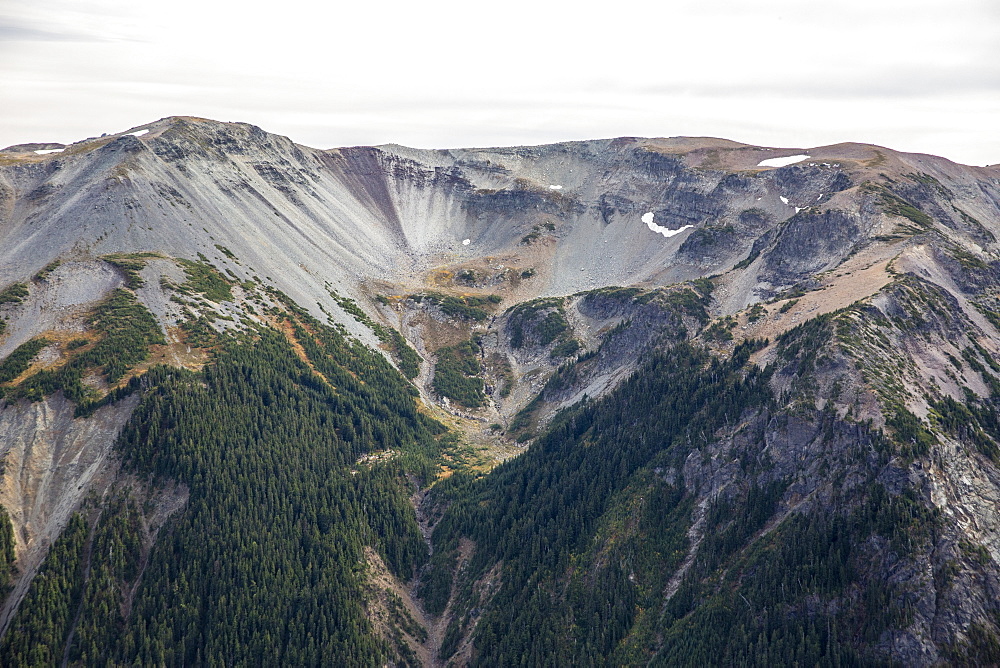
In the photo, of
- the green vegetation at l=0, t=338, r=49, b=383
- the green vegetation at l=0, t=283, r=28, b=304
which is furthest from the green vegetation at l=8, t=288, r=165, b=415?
the green vegetation at l=0, t=283, r=28, b=304

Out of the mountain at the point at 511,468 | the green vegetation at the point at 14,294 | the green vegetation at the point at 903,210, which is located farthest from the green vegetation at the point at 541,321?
the green vegetation at the point at 14,294

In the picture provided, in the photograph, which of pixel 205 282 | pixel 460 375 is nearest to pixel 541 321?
pixel 460 375

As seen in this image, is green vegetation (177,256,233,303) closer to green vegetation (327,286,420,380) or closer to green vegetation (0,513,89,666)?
green vegetation (327,286,420,380)

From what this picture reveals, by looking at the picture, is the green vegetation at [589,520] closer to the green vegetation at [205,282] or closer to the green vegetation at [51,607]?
the green vegetation at [51,607]

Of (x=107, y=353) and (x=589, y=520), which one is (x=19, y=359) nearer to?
(x=107, y=353)

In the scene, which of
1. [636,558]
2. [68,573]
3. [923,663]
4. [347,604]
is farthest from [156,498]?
[923,663]
